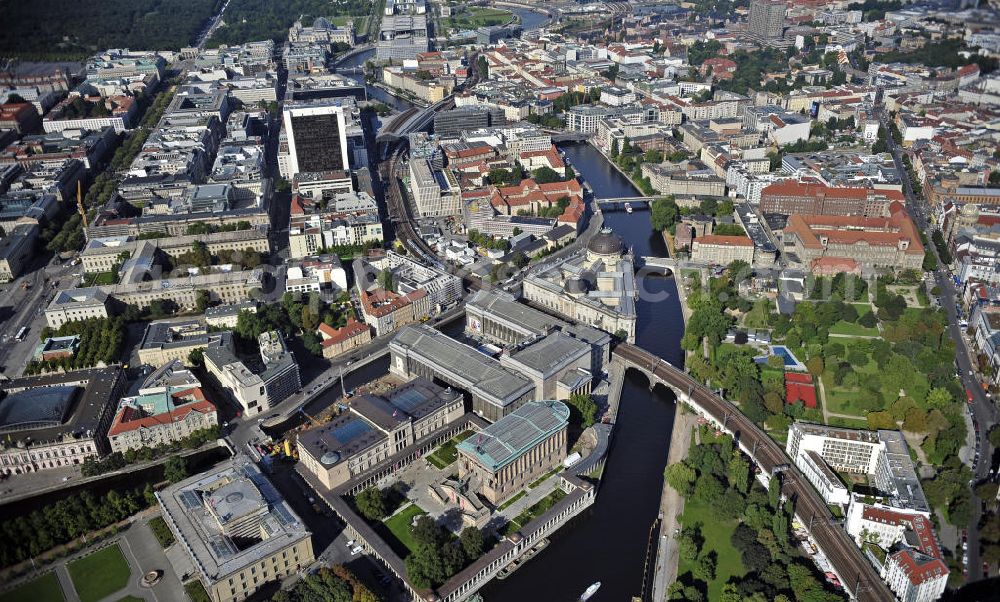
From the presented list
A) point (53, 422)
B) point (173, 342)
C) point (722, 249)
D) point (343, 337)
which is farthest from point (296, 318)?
point (722, 249)

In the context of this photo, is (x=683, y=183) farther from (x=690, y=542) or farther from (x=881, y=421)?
(x=690, y=542)

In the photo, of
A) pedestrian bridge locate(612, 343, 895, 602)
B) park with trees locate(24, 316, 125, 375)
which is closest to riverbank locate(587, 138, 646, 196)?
pedestrian bridge locate(612, 343, 895, 602)

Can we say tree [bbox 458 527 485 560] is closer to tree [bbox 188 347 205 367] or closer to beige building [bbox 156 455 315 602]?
beige building [bbox 156 455 315 602]

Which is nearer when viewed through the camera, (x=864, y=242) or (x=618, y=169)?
(x=864, y=242)

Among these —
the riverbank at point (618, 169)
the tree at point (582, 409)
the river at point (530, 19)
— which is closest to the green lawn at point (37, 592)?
the tree at point (582, 409)

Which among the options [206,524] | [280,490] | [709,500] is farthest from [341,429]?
[709,500]

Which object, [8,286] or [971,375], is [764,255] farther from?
[8,286]
